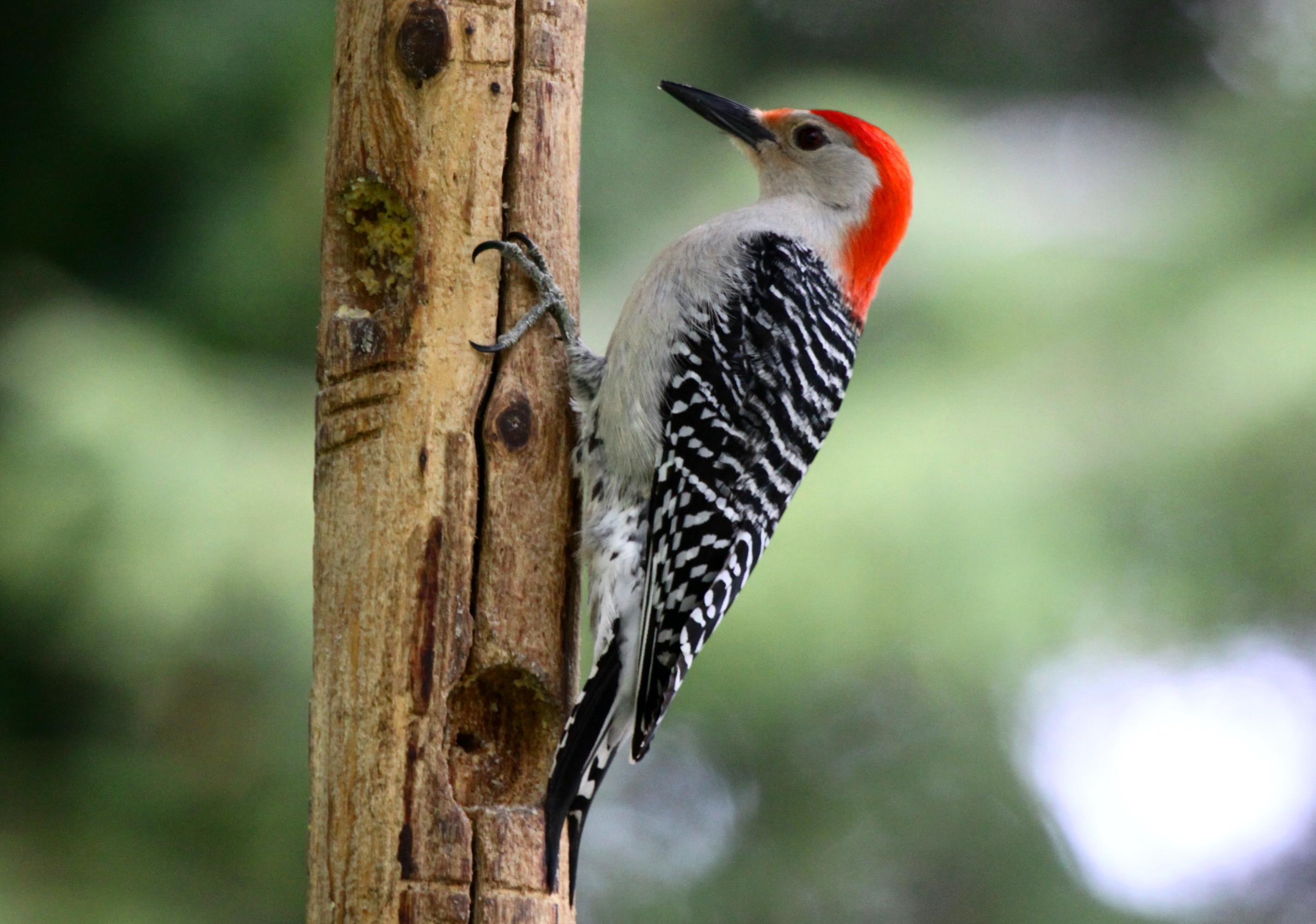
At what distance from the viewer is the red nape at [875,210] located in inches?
158

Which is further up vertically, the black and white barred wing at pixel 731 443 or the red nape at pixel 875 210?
the red nape at pixel 875 210

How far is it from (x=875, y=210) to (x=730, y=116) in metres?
0.53

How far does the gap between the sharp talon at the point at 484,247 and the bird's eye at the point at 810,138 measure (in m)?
1.53

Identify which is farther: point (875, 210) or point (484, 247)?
point (875, 210)

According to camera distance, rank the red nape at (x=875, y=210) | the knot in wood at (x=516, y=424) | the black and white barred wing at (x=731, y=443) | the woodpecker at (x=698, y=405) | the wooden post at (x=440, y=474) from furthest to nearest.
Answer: the red nape at (x=875, y=210)
the black and white barred wing at (x=731, y=443)
the woodpecker at (x=698, y=405)
the knot in wood at (x=516, y=424)
the wooden post at (x=440, y=474)

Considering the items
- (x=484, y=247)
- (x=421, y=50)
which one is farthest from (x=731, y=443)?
(x=421, y=50)

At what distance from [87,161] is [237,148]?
0.71m

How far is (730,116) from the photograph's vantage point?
4.18 m

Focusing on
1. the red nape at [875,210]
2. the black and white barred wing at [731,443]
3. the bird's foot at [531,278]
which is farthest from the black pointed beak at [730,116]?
the bird's foot at [531,278]

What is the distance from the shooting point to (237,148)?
5.59 metres

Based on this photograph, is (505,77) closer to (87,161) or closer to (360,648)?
(360,648)

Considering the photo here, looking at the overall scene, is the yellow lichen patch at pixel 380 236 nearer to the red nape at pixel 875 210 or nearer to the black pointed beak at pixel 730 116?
the black pointed beak at pixel 730 116

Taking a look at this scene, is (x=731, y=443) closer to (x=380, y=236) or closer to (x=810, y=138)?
(x=380, y=236)

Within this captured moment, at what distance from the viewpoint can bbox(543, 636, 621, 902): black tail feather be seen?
2.68 meters
